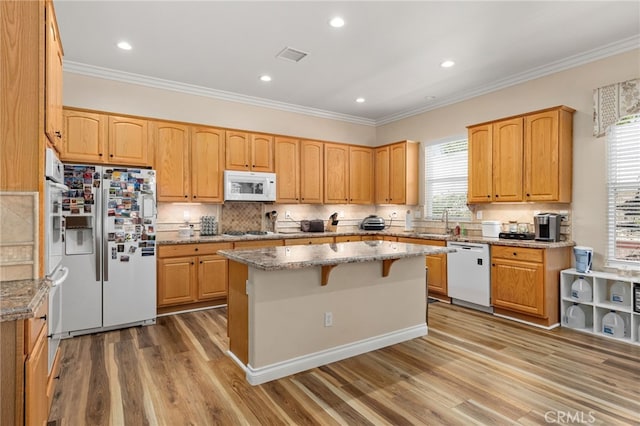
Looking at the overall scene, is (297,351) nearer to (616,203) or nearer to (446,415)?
(446,415)

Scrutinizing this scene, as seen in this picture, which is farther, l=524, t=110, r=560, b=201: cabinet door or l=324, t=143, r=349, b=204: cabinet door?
l=324, t=143, r=349, b=204: cabinet door

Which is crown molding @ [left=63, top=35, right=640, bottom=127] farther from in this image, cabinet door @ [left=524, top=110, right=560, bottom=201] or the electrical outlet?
the electrical outlet

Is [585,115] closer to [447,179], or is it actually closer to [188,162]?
Answer: [447,179]

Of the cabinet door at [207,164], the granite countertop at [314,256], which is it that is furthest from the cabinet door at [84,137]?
the granite countertop at [314,256]

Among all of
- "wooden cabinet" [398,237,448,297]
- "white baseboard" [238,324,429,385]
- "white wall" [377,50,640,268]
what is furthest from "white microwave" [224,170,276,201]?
"white wall" [377,50,640,268]

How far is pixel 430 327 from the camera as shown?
12.6 feet

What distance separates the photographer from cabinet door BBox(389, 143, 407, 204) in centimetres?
596

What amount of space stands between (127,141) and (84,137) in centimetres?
44

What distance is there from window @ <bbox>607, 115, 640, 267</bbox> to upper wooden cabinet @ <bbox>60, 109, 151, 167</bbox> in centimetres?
534

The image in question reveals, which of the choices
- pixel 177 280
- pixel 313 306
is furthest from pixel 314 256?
pixel 177 280

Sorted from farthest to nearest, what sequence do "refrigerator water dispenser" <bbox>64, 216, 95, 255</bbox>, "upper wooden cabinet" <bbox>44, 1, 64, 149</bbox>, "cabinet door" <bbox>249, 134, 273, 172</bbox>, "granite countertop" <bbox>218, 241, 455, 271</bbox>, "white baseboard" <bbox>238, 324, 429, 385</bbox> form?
"cabinet door" <bbox>249, 134, 273, 172</bbox>, "refrigerator water dispenser" <bbox>64, 216, 95, 255</bbox>, "white baseboard" <bbox>238, 324, 429, 385</bbox>, "granite countertop" <bbox>218, 241, 455, 271</bbox>, "upper wooden cabinet" <bbox>44, 1, 64, 149</bbox>

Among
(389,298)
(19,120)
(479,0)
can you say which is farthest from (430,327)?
(19,120)

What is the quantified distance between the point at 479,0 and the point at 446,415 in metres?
3.14

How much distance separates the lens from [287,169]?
5.60 metres
